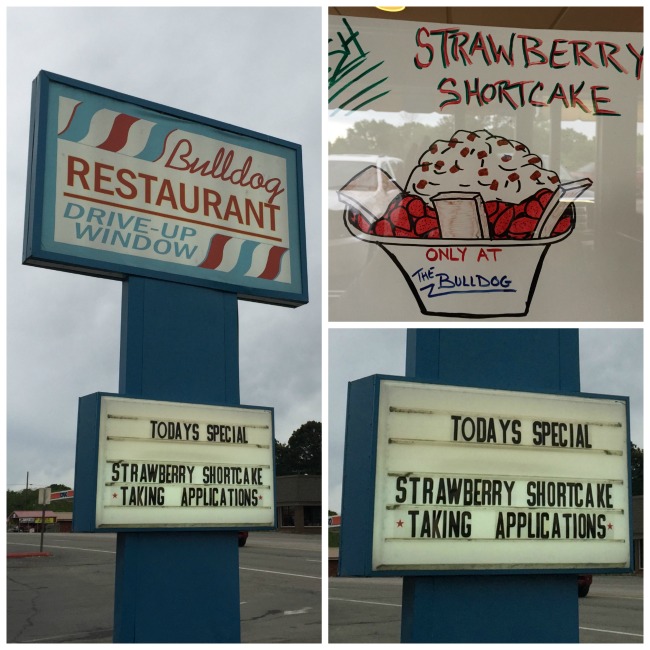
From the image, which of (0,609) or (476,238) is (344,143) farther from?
(0,609)

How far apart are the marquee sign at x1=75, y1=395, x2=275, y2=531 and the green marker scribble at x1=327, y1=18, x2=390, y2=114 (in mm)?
2692

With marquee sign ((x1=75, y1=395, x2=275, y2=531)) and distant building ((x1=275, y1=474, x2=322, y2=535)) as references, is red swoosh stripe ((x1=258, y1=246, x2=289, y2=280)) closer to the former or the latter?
marquee sign ((x1=75, y1=395, x2=275, y2=531))

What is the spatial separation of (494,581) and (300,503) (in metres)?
24.6

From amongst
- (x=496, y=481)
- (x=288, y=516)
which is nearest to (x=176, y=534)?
(x=496, y=481)

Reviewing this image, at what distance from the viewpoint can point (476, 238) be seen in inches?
229

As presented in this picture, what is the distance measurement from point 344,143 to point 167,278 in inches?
79.6

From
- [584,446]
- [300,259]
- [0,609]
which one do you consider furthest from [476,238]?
[0,609]

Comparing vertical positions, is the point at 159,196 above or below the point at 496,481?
above

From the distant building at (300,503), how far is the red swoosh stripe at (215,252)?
12.3 metres

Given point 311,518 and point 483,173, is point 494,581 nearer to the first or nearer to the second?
point 483,173

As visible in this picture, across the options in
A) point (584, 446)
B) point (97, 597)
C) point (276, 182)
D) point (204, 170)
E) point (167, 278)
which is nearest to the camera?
point (584, 446)

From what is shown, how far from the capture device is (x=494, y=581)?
517 cm

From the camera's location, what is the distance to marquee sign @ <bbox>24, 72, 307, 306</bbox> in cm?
656

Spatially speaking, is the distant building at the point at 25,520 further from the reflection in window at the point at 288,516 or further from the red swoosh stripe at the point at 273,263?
the red swoosh stripe at the point at 273,263
